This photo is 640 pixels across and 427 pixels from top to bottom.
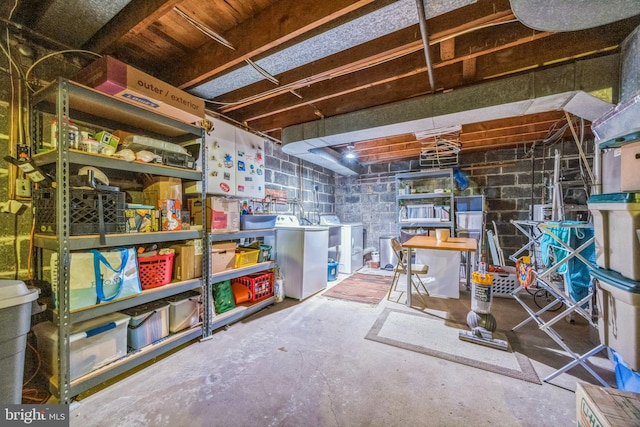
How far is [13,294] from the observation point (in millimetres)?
1227

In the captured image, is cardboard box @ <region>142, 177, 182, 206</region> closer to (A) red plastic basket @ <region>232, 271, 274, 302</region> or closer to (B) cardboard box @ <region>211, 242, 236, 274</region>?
(B) cardboard box @ <region>211, 242, 236, 274</region>

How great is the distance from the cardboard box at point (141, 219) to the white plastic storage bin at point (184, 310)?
674 millimetres

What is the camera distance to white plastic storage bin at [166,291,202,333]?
6.82 ft

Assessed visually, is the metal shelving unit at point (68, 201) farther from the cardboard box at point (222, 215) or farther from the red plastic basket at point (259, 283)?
the red plastic basket at point (259, 283)

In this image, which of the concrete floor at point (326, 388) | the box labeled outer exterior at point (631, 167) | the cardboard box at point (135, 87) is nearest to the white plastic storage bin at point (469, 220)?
the concrete floor at point (326, 388)

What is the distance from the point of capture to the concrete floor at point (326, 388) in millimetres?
1412

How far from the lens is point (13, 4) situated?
1.55m

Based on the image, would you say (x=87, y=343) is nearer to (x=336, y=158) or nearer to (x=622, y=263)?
(x=622, y=263)

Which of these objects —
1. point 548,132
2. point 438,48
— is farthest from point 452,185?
point 438,48

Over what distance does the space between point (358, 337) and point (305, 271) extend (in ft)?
3.93

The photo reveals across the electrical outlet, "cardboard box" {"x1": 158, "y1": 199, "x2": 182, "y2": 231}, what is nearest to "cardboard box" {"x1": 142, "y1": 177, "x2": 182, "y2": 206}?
"cardboard box" {"x1": 158, "y1": 199, "x2": 182, "y2": 231}

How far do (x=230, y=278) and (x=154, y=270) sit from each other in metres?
0.75

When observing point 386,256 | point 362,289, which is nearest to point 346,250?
point 386,256

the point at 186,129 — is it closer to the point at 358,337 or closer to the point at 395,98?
the point at 395,98
